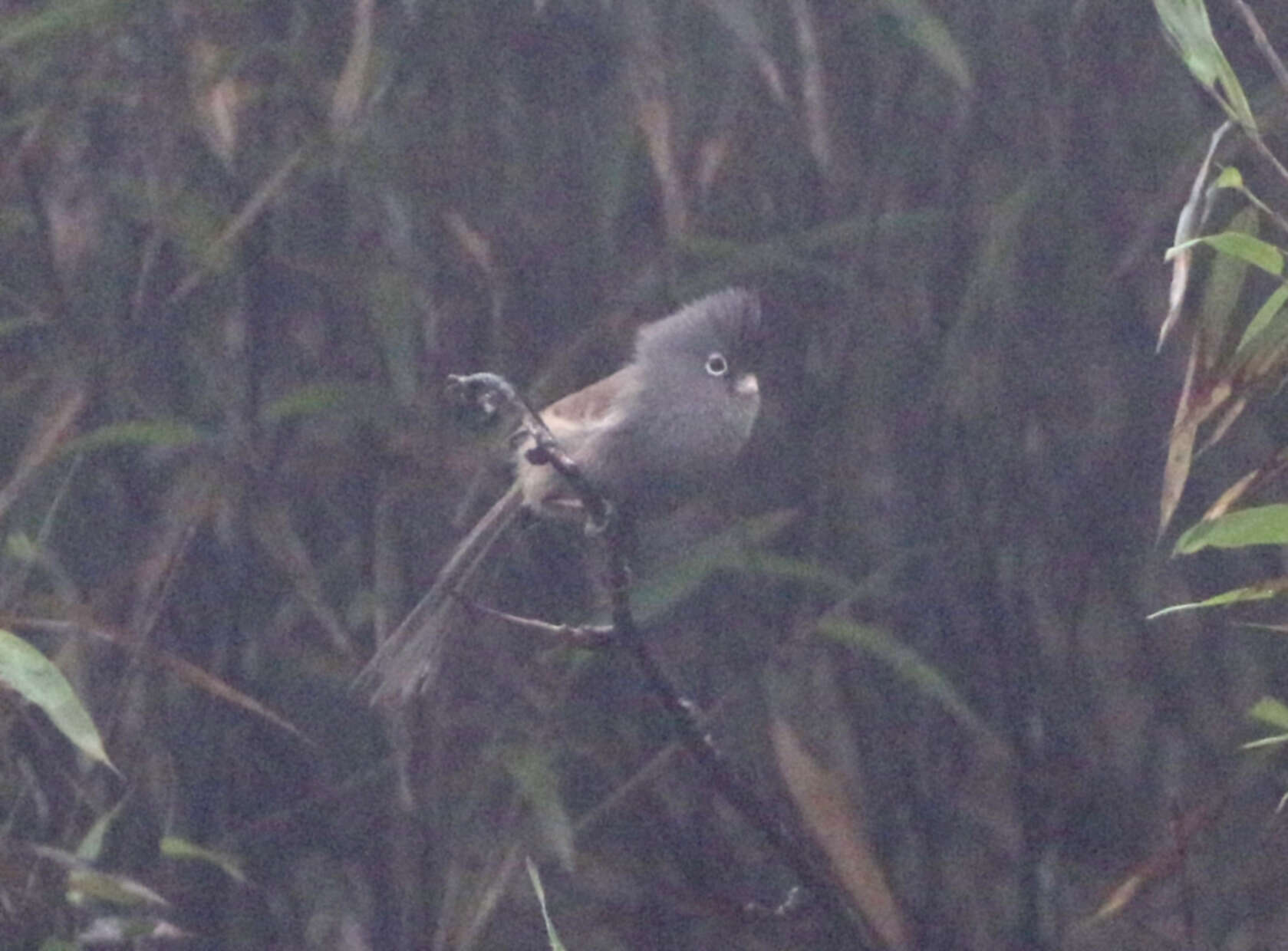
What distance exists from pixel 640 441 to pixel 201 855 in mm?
630

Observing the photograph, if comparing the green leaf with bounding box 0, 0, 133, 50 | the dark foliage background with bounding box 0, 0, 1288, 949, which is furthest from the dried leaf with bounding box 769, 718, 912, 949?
the green leaf with bounding box 0, 0, 133, 50

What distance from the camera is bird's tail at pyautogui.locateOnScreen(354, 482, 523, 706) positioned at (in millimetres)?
1927

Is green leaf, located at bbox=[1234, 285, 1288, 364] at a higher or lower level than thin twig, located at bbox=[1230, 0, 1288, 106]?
lower

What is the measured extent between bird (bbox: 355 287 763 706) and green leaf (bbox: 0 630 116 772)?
38 centimetres

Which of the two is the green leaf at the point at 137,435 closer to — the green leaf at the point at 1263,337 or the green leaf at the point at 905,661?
the green leaf at the point at 905,661

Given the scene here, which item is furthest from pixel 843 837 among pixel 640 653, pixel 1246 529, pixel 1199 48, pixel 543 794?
pixel 1199 48

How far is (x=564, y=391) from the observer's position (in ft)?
7.00

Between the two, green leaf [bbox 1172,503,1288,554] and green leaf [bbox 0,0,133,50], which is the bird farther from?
green leaf [bbox 1172,503,1288,554]

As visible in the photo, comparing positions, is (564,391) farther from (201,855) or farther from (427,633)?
(201,855)

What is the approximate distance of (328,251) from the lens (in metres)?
2.09

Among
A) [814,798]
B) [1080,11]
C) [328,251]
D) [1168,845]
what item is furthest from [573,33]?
[1168,845]

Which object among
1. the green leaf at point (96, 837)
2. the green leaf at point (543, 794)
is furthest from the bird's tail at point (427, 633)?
the green leaf at point (96, 837)

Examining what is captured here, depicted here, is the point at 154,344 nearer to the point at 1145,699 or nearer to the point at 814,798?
the point at 814,798

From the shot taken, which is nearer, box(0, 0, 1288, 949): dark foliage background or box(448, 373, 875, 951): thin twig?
box(448, 373, 875, 951): thin twig
